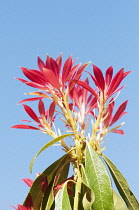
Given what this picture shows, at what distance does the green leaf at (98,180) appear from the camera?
1.37 metres

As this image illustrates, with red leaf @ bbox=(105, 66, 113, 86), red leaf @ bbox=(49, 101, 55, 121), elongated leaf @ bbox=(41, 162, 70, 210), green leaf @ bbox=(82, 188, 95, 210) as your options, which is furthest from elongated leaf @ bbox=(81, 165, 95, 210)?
red leaf @ bbox=(105, 66, 113, 86)

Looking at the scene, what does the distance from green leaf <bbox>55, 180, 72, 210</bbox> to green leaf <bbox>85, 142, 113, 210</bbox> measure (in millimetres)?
99

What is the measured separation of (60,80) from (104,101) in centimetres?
21

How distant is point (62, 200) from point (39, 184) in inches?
7.7

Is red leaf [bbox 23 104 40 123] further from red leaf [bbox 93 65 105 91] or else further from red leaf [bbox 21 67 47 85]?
red leaf [bbox 93 65 105 91]

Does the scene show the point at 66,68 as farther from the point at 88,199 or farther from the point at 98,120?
the point at 88,199

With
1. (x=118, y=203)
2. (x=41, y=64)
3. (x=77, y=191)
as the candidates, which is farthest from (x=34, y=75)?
(x=118, y=203)

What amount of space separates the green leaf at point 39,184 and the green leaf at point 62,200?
125mm

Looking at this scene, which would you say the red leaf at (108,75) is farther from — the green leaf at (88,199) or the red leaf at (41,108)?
the green leaf at (88,199)

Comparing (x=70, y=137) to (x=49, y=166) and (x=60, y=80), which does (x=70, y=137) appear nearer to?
(x=49, y=166)

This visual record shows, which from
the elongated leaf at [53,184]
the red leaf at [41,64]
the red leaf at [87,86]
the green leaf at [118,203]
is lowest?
the green leaf at [118,203]

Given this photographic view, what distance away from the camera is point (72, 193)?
1.55 m

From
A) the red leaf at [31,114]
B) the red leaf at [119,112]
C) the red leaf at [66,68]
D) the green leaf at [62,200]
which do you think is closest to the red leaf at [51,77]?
the red leaf at [66,68]

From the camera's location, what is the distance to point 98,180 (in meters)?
1.42
